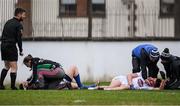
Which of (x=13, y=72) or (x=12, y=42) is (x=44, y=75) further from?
(x=12, y=42)

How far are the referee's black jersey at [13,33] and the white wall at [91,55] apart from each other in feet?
15.9

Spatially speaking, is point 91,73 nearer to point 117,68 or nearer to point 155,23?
point 117,68

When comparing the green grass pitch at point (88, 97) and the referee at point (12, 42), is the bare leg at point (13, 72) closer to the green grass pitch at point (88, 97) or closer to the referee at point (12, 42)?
the referee at point (12, 42)


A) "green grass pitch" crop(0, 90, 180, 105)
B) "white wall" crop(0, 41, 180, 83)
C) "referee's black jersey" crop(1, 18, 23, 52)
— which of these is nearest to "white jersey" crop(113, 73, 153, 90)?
"green grass pitch" crop(0, 90, 180, 105)

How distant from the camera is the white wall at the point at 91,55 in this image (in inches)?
916

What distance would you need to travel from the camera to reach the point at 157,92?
1706 cm

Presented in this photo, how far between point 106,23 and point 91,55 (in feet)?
4.65

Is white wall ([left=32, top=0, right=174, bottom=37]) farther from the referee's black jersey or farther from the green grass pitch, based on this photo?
the green grass pitch

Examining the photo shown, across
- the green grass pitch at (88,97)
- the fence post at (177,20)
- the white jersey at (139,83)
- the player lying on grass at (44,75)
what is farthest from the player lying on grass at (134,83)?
the fence post at (177,20)

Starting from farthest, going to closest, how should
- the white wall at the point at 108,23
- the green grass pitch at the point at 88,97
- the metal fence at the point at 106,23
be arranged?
the white wall at the point at 108,23 < the metal fence at the point at 106,23 < the green grass pitch at the point at 88,97

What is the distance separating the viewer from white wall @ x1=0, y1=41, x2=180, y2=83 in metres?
23.3

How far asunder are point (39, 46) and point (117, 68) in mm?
2635

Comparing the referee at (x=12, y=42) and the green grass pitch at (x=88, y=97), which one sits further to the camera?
the referee at (x=12, y=42)

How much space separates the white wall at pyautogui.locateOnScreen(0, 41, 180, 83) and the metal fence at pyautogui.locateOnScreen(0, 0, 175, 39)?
1.22ft
